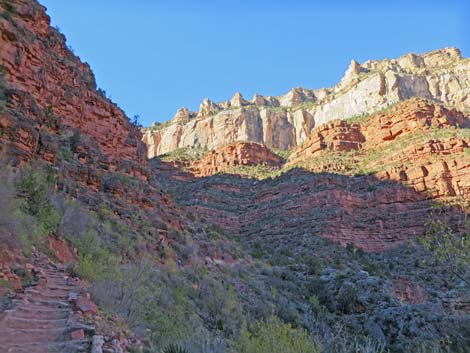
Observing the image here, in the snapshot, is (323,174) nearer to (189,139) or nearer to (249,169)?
(249,169)

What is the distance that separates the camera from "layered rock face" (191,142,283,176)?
66625 mm

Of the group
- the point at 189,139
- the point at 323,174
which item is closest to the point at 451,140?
the point at 323,174

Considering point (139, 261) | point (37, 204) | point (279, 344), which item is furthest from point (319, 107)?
point (279, 344)

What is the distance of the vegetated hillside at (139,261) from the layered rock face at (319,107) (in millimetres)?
57770

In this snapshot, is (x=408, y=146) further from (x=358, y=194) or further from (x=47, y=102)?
(x=47, y=102)

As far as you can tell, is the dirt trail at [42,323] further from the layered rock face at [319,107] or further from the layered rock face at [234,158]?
the layered rock face at [319,107]

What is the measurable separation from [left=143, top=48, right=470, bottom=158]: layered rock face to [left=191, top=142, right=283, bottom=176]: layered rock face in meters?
25.1

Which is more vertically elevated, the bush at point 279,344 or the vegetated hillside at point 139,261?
the vegetated hillside at point 139,261

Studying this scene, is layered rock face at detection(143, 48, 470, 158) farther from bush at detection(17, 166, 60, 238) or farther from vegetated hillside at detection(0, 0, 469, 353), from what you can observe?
bush at detection(17, 166, 60, 238)

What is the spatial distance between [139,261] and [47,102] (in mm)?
12192

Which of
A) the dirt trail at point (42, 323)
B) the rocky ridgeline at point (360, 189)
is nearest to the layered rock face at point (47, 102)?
the dirt trail at point (42, 323)

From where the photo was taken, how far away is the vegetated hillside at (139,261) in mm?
6309

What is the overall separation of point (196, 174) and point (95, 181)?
50287 millimetres

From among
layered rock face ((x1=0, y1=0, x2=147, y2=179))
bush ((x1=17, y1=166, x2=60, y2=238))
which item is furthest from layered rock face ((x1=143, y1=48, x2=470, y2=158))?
bush ((x1=17, y1=166, x2=60, y2=238))
